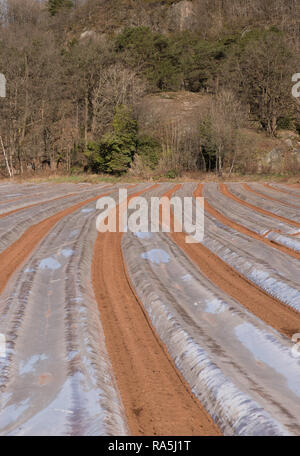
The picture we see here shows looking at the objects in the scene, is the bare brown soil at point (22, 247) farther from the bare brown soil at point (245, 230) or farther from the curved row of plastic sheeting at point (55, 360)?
the bare brown soil at point (245, 230)

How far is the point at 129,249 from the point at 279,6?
217 feet

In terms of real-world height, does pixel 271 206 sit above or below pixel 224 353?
above

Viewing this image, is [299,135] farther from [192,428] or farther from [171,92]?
[192,428]

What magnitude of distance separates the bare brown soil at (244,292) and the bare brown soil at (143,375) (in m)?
1.12

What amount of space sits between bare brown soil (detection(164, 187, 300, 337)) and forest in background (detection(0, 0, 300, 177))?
17409mm

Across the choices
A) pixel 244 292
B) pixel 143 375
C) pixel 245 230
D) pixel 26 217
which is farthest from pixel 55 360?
pixel 26 217

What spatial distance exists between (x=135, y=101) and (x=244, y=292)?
26.8 metres

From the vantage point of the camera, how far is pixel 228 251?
5.00 m

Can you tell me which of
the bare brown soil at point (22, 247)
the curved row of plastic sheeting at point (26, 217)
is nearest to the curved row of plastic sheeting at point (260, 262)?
the bare brown soil at point (22, 247)

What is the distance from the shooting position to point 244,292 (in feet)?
12.5

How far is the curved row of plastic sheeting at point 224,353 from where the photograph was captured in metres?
1.87

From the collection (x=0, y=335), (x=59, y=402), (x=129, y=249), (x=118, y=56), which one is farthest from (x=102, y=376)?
(x=118, y=56)

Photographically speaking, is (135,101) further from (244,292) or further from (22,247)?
(244,292)

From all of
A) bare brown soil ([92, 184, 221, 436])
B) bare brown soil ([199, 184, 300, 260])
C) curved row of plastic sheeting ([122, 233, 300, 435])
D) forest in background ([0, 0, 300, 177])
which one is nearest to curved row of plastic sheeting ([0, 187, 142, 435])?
bare brown soil ([92, 184, 221, 436])
